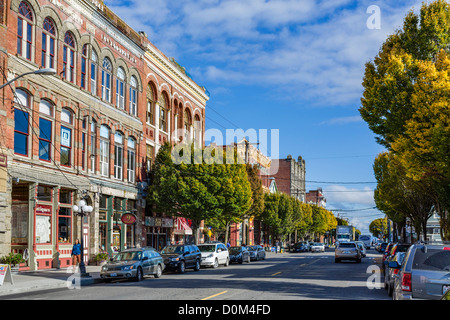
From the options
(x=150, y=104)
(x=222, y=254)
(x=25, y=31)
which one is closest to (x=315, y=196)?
(x=150, y=104)

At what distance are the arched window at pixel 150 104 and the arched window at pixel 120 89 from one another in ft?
14.9

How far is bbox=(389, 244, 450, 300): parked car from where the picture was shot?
1030 centimetres

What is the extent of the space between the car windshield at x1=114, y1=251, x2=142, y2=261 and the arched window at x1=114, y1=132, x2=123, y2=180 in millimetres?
14236

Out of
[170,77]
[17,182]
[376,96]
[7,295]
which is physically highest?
[170,77]

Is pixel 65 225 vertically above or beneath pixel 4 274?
above

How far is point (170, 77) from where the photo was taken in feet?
159

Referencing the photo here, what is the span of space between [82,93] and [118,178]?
7780 mm

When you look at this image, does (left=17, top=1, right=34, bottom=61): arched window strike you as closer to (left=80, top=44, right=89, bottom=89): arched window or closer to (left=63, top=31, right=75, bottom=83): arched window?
(left=63, top=31, right=75, bottom=83): arched window

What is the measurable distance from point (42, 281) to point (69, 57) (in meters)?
15.9

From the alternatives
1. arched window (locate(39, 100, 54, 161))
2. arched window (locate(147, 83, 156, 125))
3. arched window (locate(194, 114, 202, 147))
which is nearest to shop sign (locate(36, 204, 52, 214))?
arched window (locate(39, 100, 54, 161))

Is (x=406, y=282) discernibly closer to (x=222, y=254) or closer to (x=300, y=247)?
(x=222, y=254)

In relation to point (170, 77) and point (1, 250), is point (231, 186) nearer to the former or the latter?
point (170, 77)

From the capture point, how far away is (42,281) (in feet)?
71.6
